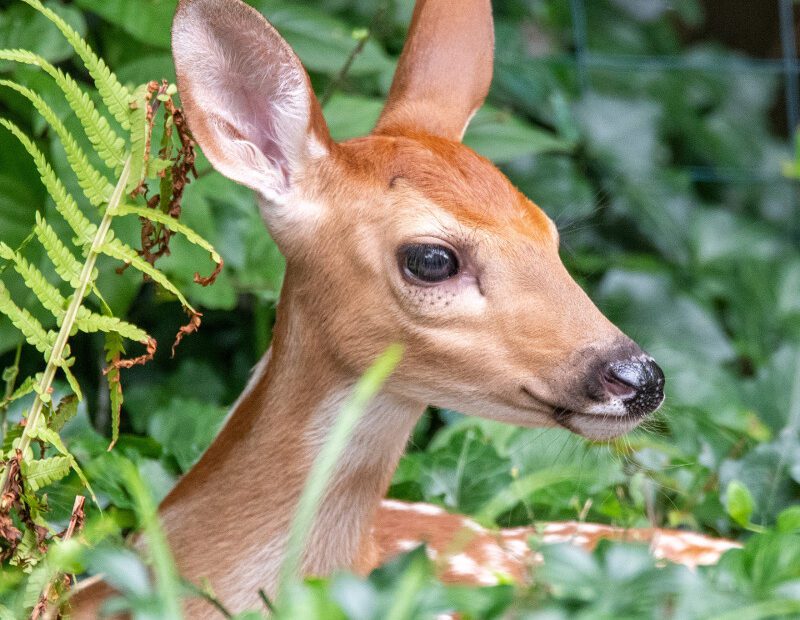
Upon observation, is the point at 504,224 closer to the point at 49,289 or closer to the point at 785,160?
the point at 49,289

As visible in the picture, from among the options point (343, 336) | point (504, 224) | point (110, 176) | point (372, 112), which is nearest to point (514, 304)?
point (504, 224)

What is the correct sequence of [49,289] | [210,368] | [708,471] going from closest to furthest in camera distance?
[49,289], [708,471], [210,368]

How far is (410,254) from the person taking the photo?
191 centimetres

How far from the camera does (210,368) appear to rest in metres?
3.54

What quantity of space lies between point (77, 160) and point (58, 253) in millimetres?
130

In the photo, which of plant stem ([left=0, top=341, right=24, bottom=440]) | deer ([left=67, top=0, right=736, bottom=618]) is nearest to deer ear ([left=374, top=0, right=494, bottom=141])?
deer ([left=67, top=0, right=736, bottom=618])

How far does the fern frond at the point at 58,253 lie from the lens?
180 centimetres

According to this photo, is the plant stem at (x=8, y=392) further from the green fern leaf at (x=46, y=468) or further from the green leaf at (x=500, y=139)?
the green leaf at (x=500, y=139)

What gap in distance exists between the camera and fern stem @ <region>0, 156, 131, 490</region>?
1786 millimetres

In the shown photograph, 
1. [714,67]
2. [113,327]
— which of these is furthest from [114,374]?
[714,67]

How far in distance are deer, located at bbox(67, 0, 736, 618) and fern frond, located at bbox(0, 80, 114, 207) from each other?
0.61ft

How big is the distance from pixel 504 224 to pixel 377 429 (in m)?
0.36

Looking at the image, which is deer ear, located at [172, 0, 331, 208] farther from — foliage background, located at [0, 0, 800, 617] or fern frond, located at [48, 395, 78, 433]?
fern frond, located at [48, 395, 78, 433]

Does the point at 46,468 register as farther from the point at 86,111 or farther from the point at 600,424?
the point at 600,424
